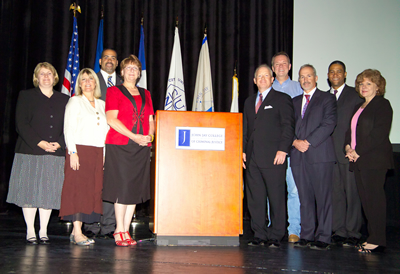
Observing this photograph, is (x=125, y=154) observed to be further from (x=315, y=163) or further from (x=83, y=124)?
(x=315, y=163)

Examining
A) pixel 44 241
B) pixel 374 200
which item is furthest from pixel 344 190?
pixel 44 241

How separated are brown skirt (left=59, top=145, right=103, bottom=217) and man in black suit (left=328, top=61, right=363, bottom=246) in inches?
94.3

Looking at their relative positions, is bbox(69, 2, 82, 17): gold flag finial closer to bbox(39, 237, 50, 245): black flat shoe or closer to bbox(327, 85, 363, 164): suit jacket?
bbox(39, 237, 50, 245): black flat shoe

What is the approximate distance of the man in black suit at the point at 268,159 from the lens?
10.2 feet

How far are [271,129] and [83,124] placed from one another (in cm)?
173

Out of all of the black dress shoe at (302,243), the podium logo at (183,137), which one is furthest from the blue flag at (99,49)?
the black dress shoe at (302,243)

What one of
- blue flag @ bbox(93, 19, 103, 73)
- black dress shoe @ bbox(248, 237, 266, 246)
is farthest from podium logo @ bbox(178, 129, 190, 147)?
blue flag @ bbox(93, 19, 103, 73)

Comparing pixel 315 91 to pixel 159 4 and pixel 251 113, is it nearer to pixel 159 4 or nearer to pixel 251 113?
pixel 251 113

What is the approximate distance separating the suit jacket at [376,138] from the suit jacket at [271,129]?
707 millimetres

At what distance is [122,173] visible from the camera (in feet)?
9.81

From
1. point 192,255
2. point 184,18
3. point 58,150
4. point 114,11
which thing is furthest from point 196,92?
point 192,255

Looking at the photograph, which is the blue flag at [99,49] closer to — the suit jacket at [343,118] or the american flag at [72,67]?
the american flag at [72,67]

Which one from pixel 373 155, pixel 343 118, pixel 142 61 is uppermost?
pixel 142 61

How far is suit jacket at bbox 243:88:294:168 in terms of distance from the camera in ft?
10.3
